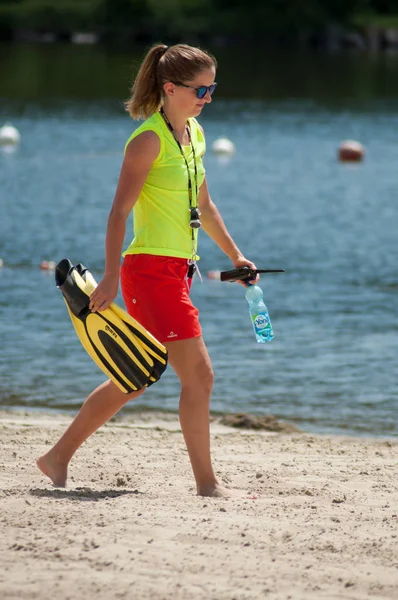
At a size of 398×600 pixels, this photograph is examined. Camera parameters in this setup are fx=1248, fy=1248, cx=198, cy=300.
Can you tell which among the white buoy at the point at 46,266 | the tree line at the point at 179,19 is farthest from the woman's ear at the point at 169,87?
the tree line at the point at 179,19

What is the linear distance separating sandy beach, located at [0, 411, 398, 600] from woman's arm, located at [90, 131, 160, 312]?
84 centimetres

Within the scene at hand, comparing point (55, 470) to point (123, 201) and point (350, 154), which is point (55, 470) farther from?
point (350, 154)

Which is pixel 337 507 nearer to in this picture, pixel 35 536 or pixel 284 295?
pixel 35 536

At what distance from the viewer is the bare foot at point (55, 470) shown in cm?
539

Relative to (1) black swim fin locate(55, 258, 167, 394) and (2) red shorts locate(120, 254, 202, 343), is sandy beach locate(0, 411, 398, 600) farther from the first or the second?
(2) red shorts locate(120, 254, 202, 343)

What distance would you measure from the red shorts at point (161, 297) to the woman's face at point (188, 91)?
642 millimetres

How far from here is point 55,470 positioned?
539 cm

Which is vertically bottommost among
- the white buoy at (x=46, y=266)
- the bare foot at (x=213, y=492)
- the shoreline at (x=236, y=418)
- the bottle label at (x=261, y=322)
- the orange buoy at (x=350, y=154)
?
Answer: the orange buoy at (x=350, y=154)

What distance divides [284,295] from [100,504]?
23.9 feet

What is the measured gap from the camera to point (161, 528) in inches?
183

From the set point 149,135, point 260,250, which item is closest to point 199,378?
point 149,135

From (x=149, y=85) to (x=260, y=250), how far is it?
10.1m

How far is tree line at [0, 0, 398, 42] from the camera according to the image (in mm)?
82188

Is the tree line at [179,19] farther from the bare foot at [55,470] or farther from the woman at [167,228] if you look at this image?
the bare foot at [55,470]
